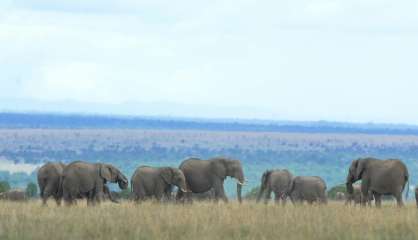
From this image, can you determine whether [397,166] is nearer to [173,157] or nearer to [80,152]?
[173,157]

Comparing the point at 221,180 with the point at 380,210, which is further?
the point at 221,180

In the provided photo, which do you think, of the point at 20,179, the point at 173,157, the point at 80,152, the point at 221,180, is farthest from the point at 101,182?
the point at 80,152

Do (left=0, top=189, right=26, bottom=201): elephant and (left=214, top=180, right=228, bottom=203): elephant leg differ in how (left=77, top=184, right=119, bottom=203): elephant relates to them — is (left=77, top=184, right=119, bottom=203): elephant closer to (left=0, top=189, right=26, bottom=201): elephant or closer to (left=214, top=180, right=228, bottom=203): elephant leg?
(left=214, top=180, right=228, bottom=203): elephant leg

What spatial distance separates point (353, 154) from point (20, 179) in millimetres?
70176

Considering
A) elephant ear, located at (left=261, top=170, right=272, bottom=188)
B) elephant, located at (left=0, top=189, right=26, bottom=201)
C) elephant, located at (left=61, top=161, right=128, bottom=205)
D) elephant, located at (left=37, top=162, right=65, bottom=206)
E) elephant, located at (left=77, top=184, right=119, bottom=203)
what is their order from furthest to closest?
elephant, located at (left=0, top=189, right=26, bottom=201), elephant ear, located at (left=261, top=170, right=272, bottom=188), elephant, located at (left=37, top=162, right=65, bottom=206), elephant, located at (left=77, top=184, right=119, bottom=203), elephant, located at (left=61, top=161, right=128, bottom=205)

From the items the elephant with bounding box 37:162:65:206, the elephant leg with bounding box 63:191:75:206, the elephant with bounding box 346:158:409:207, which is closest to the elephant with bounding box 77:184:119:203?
the elephant leg with bounding box 63:191:75:206

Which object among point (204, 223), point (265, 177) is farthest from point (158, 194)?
point (204, 223)

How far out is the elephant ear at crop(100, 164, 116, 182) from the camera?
30.3m

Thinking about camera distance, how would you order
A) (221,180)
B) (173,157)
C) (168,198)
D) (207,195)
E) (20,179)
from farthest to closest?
(173,157) < (20,179) < (207,195) < (221,180) < (168,198)

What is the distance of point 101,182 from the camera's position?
99.8ft

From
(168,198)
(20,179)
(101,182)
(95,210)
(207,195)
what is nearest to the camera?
(95,210)

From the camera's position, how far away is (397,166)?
1204 inches

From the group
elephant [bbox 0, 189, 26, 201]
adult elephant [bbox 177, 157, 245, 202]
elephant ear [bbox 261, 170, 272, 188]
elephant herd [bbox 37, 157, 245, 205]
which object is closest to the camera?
elephant herd [bbox 37, 157, 245, 205]

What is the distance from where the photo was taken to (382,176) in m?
30.7
